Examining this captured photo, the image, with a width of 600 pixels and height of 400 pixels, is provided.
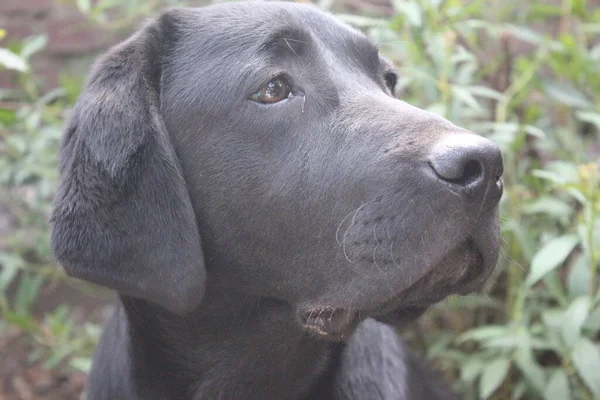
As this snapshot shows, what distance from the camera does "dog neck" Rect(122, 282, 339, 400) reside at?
2.57 metres

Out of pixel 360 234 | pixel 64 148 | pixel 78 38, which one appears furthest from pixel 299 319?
pixel 78 38

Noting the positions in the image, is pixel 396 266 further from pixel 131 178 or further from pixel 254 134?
pixel 131 178

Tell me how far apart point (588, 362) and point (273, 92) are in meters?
1.44

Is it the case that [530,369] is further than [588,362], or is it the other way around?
[530,369]

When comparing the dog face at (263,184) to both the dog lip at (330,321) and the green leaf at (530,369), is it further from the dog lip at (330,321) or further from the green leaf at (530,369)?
the green leaf at (530,369)

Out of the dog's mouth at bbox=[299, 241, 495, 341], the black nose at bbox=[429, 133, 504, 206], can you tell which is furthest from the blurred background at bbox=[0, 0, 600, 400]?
the black nose at bbox=[429, 133, 504, 206]

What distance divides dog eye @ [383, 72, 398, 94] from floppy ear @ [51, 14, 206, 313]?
85 cm

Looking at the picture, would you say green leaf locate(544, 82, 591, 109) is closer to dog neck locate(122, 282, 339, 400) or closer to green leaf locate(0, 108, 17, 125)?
dog neck locate(122, 282, 339, 400)

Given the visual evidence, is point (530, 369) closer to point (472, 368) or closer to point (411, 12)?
point (472, 368)

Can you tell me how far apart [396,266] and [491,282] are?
1.71 meters

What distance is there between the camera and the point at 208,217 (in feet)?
8.01

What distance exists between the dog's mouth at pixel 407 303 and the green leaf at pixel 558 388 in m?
0.98

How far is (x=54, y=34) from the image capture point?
5.40 meters

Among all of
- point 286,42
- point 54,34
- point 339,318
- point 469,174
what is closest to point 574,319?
point 339,318
